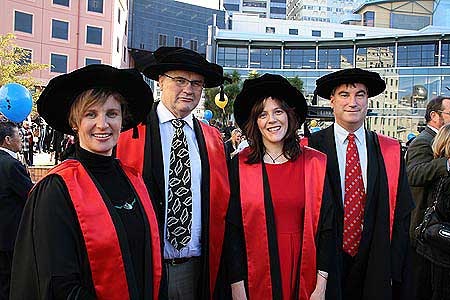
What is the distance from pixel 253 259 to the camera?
9.35ft

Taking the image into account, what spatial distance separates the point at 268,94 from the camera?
9.72ft

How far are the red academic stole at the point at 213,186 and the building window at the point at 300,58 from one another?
39.9 metres

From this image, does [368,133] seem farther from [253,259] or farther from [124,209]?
[124,209]

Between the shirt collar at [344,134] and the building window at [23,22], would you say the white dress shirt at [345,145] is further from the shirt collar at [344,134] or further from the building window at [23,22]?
the building window at [23,22]

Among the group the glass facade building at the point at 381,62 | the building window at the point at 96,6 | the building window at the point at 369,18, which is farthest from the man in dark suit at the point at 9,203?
the building window at the point at 369,18

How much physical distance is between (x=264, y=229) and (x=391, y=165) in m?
1.01

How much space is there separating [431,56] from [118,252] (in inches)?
1608

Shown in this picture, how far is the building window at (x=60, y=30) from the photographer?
111 ft

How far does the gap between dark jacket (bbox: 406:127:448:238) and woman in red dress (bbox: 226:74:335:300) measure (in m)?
1.49

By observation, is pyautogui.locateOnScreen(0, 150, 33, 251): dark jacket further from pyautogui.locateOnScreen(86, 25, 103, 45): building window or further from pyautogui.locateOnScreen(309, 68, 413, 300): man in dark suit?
pyautogui.locateOnScreen(86, 25, 103, 45): building window

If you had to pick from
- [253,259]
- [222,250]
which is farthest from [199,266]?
[253,259]

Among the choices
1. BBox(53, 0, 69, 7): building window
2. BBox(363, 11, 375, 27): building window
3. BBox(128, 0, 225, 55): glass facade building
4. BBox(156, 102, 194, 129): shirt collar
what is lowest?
BBox(156, 102, 194, 129): shirt collar

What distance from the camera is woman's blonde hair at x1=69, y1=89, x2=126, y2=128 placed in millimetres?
2082

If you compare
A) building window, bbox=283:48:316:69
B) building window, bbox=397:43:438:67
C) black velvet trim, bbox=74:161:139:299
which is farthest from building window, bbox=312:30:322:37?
black velvet trim, bbox=74:161:139:299
